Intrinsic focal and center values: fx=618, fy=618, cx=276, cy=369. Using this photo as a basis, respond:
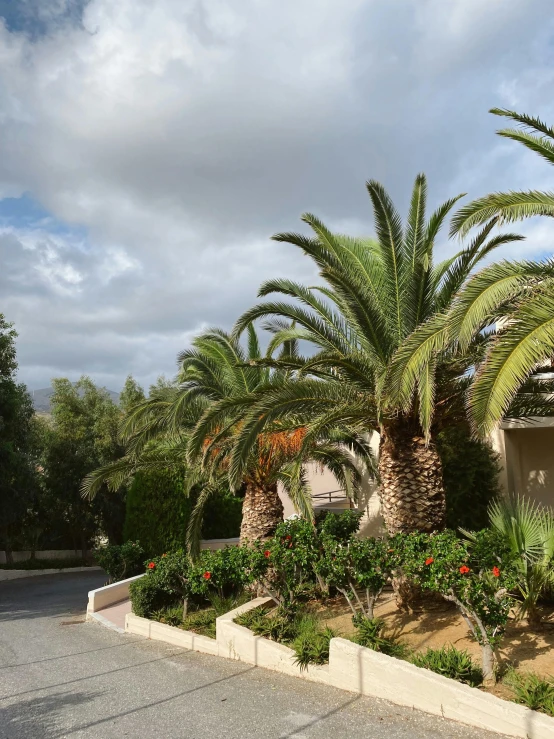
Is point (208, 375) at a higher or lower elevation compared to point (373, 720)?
higher

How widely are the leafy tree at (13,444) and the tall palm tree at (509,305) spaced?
638 inches

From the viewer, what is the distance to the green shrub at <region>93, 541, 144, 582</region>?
16.2 m

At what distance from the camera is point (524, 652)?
24.1ft

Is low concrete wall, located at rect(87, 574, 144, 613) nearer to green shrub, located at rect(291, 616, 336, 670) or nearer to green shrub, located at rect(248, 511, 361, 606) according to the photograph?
green shrub, located at rect(248, 511, 361, 606)

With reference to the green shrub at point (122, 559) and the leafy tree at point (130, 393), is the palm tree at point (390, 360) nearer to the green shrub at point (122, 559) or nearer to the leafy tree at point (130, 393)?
the green shrub at point (122, 559)

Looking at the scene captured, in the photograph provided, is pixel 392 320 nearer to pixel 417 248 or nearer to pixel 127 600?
pixel 417 248

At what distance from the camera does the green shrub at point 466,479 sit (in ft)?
42.8

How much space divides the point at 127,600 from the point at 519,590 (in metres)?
9.82

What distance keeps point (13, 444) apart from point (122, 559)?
22.8 ft

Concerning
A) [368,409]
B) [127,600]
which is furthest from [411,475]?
[127,600]

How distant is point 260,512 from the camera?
12625 mm

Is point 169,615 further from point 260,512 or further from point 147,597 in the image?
point 260,512

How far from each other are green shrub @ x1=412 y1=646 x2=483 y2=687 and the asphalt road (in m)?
0.53

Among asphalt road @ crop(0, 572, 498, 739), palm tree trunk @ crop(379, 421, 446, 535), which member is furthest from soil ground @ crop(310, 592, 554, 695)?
asphalt road @ crop(0, 572, 498, 739)
